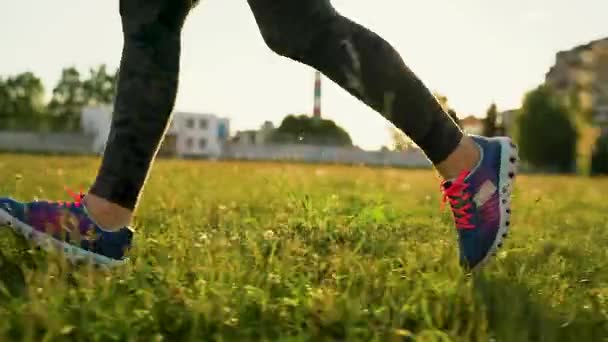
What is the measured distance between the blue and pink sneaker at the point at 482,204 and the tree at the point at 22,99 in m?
73.4

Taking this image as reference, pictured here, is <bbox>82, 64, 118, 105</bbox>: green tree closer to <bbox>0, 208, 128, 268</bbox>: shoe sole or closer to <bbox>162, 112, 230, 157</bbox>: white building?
<bbox>162, 112, 230, 157</bbox>: white building


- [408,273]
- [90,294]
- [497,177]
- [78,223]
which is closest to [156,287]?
[90,294]

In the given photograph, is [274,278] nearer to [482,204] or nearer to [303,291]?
[303,291]

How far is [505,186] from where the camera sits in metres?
2.52

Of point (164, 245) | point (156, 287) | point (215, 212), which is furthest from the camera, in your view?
point (215, 212)

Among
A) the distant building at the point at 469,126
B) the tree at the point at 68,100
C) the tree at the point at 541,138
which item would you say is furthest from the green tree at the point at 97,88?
the distant building at the point at 469,126

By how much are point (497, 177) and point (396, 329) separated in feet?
3.09

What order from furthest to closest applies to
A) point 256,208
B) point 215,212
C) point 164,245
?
point 256,208, point 215,212, point 164,245

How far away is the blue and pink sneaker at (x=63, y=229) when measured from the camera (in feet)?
8.09

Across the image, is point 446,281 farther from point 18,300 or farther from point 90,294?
point 18,300

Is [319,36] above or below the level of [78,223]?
above

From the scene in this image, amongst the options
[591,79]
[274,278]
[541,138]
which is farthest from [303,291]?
[541,138]

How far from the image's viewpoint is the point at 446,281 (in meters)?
2.20

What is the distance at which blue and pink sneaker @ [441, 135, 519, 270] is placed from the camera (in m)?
2.47
